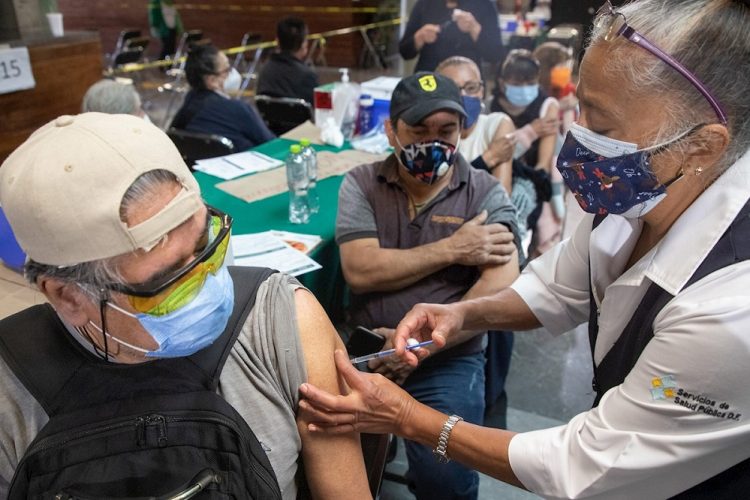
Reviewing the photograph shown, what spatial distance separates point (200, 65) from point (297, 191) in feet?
5.76

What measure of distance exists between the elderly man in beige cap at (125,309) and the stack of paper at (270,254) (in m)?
0.79

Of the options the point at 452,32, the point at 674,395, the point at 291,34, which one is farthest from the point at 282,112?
the point at 674,395

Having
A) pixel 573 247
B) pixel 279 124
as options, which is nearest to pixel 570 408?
pixel 573 247

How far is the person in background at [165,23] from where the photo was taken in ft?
32.7

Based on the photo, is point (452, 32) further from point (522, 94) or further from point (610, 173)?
point (610, 173)

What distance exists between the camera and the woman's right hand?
1407mm

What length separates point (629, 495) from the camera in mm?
1043

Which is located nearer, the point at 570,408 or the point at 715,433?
the point at 715,433

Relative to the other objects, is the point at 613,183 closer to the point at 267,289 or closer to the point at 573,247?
the point at 573,247

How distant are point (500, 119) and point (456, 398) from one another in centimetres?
158

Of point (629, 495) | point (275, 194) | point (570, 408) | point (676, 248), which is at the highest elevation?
point (676, 248)

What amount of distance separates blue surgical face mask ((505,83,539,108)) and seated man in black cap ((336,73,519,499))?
1.56 m

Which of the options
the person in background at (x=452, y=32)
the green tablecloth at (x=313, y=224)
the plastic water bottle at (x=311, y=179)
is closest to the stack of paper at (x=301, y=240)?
the green tablecloth at (x=313, y=224)

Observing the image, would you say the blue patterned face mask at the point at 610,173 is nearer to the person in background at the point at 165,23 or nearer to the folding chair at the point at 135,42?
the folding chair at the point at 135,42
